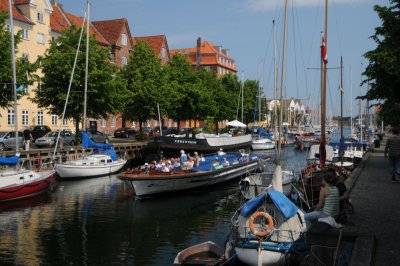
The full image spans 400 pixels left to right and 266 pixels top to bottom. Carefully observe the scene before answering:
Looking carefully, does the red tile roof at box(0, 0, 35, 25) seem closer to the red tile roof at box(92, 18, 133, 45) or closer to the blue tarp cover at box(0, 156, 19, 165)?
the red tile roof at box(92, 18, 133, 45)

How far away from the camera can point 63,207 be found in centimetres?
2319

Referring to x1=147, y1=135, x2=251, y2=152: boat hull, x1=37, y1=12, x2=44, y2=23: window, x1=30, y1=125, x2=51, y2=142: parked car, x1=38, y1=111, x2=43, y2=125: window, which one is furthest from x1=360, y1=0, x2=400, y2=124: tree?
x1=37, y1=12, x2=44, y2=23: window

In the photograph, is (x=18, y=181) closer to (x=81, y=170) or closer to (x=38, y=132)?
(x=81, y=170)

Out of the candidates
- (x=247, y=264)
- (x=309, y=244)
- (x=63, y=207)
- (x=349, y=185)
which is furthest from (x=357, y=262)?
(x=63, y=207)

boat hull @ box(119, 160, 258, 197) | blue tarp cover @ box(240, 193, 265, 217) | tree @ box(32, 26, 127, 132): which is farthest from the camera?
tree @ box(32, 26, 127, 132)

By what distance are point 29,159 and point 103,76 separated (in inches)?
424

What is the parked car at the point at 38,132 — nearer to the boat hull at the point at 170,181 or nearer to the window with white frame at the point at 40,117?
the window with white frame at the point at 40,117

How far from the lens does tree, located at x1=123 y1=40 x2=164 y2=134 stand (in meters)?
49.6

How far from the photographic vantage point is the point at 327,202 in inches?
439

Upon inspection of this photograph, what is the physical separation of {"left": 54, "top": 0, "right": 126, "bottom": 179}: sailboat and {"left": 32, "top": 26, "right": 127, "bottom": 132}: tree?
4257 mm

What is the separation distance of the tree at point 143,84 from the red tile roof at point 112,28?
21706 millimetres

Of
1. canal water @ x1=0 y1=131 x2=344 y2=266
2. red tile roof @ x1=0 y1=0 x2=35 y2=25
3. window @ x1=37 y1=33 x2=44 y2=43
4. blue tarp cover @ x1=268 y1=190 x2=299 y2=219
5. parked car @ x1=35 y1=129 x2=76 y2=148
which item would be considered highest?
red tile roof @ x1=0 y1=0 x2=35 y2=25

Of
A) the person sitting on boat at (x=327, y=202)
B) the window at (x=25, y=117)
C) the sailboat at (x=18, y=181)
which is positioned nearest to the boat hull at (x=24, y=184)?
the sailboat at (x=18, y=181)

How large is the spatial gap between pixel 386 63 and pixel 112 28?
188ft
